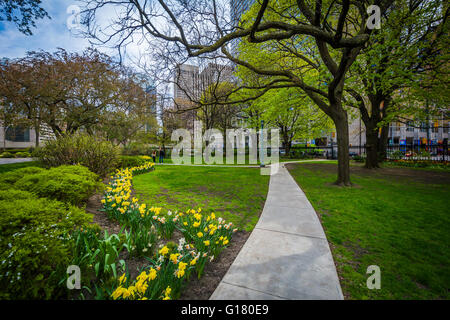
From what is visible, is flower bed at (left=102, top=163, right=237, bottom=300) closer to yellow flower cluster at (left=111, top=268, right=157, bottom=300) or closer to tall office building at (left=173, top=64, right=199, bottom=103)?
yellow flower cluster at (left=111, top=268, right=157, bottom=300)

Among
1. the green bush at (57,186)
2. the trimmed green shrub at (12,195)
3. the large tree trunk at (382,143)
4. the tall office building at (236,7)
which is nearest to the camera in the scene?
the trimmed green shrub at (12,195)

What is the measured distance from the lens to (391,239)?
3125mm

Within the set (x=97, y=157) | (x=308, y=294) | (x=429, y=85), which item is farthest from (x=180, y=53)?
(x=429, y=85)

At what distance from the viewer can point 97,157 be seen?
765 cm

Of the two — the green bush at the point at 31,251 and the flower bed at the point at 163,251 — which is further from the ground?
the green bush at the point at 31,251

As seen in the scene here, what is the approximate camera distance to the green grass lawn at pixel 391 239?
2.05 m

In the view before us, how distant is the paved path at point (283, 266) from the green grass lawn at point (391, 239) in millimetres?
224

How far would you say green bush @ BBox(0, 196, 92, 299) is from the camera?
1.45 metres

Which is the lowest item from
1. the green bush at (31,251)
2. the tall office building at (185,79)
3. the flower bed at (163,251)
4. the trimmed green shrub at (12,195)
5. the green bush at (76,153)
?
the flower bed at (163,251)

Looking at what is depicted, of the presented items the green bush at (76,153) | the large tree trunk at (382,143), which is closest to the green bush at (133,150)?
the green bush at (76,153)

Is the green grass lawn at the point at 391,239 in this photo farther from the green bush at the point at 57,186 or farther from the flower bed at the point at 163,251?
the green bush at the point at 57,186

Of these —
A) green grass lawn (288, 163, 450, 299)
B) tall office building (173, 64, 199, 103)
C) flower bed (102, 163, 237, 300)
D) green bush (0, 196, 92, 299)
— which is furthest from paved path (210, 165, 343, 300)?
tall office building (173, 64, 199, 103)

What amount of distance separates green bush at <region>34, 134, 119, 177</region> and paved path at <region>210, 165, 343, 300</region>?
7459 mm

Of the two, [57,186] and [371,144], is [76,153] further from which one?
[371,144]
